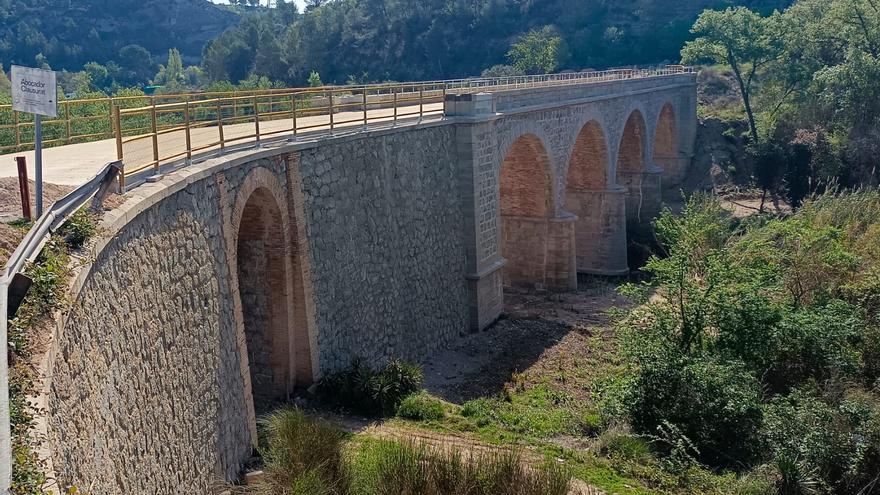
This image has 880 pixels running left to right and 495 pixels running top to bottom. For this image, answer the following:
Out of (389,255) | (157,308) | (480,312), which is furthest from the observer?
(480,312)

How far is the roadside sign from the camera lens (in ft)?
26.3

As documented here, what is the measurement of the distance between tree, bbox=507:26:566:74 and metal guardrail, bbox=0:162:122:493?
67.2 meters

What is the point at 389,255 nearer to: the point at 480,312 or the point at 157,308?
the point at 480,312

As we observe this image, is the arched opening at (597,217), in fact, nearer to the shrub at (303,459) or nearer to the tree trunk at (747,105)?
the tree trunk at (747,105)

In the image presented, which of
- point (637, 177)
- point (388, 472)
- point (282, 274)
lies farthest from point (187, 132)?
point (637, 177)

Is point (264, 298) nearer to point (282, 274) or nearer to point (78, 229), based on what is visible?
point (282, 274)

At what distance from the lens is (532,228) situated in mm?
28562

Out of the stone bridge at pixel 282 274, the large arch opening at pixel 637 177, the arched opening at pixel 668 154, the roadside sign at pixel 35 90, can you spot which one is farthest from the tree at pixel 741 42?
the roadside sign at pixel 35 90

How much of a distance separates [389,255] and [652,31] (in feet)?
237

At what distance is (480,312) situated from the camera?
21.5 meters

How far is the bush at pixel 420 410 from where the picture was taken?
14.7 metres

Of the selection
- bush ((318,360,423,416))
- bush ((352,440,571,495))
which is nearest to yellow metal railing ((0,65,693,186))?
bush ((318,360,423,416))

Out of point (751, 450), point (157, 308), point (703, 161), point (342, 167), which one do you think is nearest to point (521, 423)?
point (751, 450)

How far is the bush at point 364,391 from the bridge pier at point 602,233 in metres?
19.5
